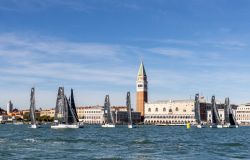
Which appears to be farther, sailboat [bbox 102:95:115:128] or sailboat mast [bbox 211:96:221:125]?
sailboat mast [bbox 211:96:221:125]

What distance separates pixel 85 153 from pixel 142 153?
4.63m

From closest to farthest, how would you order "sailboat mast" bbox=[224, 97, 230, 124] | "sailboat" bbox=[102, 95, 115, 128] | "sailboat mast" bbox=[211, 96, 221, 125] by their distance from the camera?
"sailboat" bbox=[102, 95, 115, 128] < "sailboat mast" bbox=[224, 97, 230, 124] < "sailboat mast" bbox=[211, 96, 221, 125]

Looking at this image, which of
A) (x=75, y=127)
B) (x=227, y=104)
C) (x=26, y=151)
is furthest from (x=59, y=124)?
(x=26, y=151)

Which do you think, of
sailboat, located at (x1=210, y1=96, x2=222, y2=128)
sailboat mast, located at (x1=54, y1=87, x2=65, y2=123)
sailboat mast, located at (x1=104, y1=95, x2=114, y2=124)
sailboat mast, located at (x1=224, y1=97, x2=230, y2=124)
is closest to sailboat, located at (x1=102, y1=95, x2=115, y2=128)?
sailboat mast, located at (x1=104, y1=95, x2=114, y2=124)

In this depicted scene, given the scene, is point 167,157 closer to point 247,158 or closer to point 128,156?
point 128,156

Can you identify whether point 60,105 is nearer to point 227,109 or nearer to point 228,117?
point 227,109

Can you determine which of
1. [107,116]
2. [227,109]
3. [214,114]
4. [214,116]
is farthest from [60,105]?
[227,109]

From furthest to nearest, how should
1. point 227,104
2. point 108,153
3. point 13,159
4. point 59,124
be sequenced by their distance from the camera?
point 227,104 < point 59,124 < point 108,153 < point 13,159

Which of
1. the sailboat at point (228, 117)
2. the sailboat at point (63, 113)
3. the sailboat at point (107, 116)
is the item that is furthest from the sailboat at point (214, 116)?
the sailboat at point (63, 113)

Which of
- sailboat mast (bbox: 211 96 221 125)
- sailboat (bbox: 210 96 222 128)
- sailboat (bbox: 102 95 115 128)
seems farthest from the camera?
sailboat mast (bbox: 211 96 221 125)

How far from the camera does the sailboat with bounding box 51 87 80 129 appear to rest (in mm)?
119312

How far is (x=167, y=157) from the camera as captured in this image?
127ft

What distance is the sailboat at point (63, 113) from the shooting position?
11931 cm

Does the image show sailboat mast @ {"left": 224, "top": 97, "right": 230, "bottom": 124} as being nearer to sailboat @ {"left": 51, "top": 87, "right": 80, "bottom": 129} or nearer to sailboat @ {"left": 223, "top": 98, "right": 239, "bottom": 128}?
sailboat @ {"left": 223, "top": 98, "right": 239, "bottom": 128}
